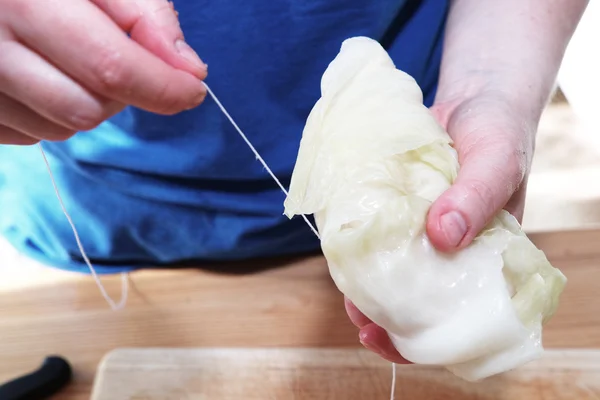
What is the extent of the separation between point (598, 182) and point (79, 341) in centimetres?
164

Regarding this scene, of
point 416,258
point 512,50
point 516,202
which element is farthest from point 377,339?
point 512,50

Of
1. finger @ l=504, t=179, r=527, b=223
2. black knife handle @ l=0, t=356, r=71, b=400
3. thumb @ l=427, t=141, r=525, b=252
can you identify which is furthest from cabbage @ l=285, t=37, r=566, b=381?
black knife handle @ l=0, t=356, r=71, b=400

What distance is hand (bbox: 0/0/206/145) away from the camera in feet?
2.03

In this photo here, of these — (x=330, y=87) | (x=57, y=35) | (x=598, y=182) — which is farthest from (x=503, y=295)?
(x=598, y=182)

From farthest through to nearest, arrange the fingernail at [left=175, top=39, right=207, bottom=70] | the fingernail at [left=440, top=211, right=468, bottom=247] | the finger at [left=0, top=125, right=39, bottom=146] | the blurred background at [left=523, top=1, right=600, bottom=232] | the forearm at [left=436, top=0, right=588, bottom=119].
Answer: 1. the blurred background at [left=523, top=1, right=600, bottom=232]
2. the forearm at [left=436, top=0, right=588, bottom=119]
3. the finger at [left=0, top=125, right=39, bottom=146]
4. the fingernail at [left=175, top=39, right=207, bottom=70]
5. the fingernail at [left=440, top=211, right=468, bottom=247]

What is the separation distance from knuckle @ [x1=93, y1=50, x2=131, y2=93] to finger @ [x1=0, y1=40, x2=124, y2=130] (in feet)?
0.13

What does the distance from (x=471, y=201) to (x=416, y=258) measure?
8 centimetres

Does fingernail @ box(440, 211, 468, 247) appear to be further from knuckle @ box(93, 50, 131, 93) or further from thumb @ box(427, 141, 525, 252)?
knuckle @ box(93, 50, 131, 93)

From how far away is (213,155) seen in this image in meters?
1.09

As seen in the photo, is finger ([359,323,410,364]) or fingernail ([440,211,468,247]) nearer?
fingernail ([440,211,468,247])

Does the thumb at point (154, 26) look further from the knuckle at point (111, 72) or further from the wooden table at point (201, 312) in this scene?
the wooden table at point (201, 312)

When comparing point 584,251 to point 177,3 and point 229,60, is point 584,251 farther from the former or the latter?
point 177,3

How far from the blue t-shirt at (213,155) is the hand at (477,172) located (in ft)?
0.83

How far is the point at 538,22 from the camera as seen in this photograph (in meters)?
0.97
